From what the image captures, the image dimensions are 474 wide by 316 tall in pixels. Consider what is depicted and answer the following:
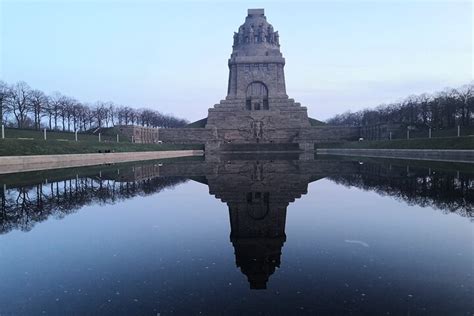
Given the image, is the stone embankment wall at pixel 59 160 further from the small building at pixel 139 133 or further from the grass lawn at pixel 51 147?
the small building at pixel 139 133

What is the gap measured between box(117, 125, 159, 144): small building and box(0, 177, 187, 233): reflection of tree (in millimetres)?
44151

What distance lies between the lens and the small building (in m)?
60.3

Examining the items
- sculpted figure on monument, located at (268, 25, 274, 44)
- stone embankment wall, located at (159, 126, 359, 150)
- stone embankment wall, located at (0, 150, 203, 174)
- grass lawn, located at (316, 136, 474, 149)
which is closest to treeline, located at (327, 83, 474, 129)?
stone embankment wall, located at (159, 126, 359, 150)

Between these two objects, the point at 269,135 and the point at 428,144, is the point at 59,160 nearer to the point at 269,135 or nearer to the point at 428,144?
the point at 428,144

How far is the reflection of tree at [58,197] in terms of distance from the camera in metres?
8.39

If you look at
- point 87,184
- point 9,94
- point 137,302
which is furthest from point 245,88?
point 137,302

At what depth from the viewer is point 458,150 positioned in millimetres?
26781

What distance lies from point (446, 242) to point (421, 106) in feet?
182

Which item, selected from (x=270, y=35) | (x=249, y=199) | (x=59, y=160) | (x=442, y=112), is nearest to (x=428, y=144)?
(x=442, y=112)

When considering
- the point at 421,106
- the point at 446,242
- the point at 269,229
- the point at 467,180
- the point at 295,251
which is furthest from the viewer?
the point at 421,106

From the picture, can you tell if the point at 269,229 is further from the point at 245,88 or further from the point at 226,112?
the point at 245,88

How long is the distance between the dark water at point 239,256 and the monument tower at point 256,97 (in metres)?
53.7

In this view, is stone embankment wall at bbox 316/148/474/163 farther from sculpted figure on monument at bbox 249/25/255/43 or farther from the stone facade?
sculpted figure on monument at bbox 249/25/255/43

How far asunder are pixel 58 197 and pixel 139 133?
52.7 m
